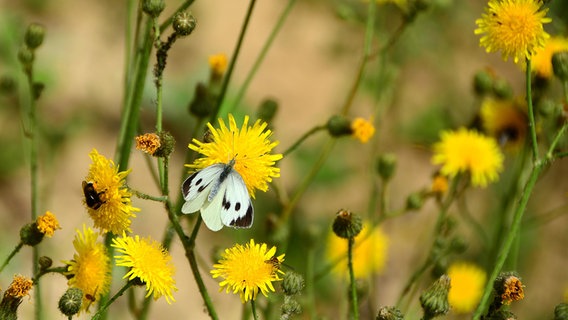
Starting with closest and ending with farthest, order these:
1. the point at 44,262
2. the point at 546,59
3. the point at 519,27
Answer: the point at 44,262, the point at 519,27, the point at 546,59

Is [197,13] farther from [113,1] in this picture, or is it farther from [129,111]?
[129,111]

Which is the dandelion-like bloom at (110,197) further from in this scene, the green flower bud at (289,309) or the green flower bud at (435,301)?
the green flower bud at (435,301)

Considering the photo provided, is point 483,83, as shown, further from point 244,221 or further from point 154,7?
point 244,221

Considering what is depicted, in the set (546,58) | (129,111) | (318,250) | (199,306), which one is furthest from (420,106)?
(129,111)

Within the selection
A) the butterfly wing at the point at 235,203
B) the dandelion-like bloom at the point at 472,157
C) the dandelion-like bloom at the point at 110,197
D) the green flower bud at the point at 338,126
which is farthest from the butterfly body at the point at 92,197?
the dandelion-like bloom at the point at 472,157

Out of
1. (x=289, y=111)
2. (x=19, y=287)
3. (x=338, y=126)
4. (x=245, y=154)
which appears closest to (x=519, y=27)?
(x=338, y=126)

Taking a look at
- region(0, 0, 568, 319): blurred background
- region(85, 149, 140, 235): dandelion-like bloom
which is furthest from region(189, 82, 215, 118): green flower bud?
region(0, 0, 568, 319): blurred background

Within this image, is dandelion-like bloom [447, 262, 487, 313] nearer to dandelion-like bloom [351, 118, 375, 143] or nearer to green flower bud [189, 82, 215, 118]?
dandelion-like bloom [351, 118, 375, 143]
